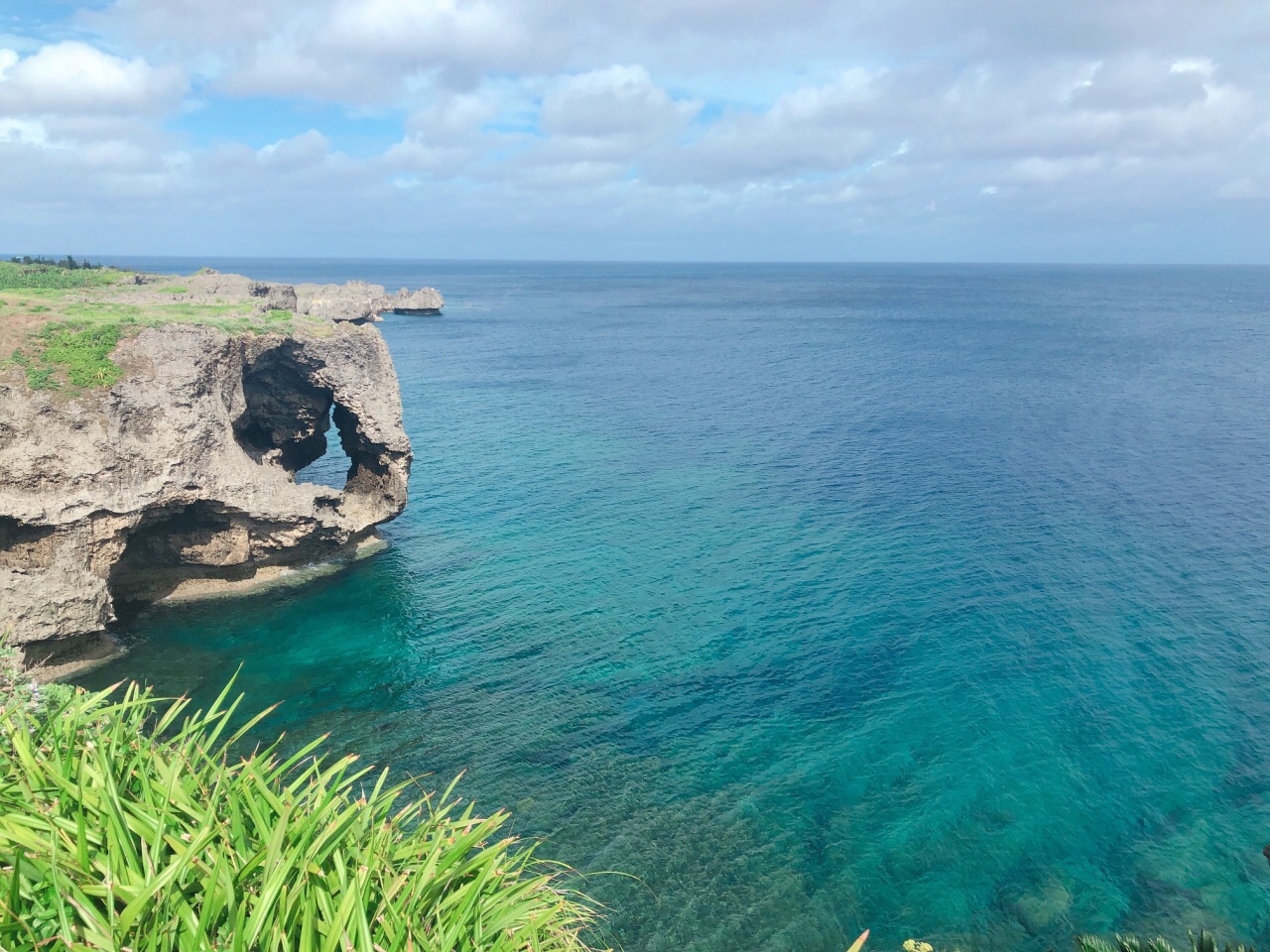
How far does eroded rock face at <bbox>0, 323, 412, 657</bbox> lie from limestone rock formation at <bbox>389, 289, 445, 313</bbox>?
446 ft

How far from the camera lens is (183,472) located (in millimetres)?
37438

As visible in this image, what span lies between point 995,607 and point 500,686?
24.9 meters

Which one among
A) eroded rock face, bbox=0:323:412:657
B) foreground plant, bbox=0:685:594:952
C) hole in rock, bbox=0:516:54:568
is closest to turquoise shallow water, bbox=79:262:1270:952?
eroded rock face, bbox=0:323:412:657

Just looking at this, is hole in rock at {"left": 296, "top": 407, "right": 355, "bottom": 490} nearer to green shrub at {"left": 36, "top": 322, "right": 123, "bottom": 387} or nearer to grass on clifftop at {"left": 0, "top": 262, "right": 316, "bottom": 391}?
grass on clifftop at {"left": 0, "top": 262, "right": 316, "bottom": 391}

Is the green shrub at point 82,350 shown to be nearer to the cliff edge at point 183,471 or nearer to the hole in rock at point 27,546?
the cliff edge at point 183,471

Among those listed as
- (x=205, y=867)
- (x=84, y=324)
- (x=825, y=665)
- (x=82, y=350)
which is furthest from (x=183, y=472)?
(x=205, y=867)

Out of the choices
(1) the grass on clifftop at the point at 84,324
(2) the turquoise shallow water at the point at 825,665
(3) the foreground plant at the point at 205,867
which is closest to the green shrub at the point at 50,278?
(1) the grass on clifftop at the point at 84,324

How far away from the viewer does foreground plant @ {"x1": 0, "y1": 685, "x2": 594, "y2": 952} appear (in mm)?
9789

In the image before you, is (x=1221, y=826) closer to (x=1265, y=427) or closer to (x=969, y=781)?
(x=969, y=781)

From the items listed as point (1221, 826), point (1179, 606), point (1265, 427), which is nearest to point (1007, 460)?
point (1179, 606)

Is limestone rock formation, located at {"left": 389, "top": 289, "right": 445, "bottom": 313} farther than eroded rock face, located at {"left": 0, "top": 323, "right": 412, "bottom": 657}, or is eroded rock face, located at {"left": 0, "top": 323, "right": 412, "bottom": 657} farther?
limestone rock formation, located at {"left": 389, "top": 289, "right": 445, "bottom": 313}

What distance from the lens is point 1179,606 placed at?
4053 centimetres

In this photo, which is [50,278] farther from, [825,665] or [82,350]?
[825,665]

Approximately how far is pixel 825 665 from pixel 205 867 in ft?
94.8
